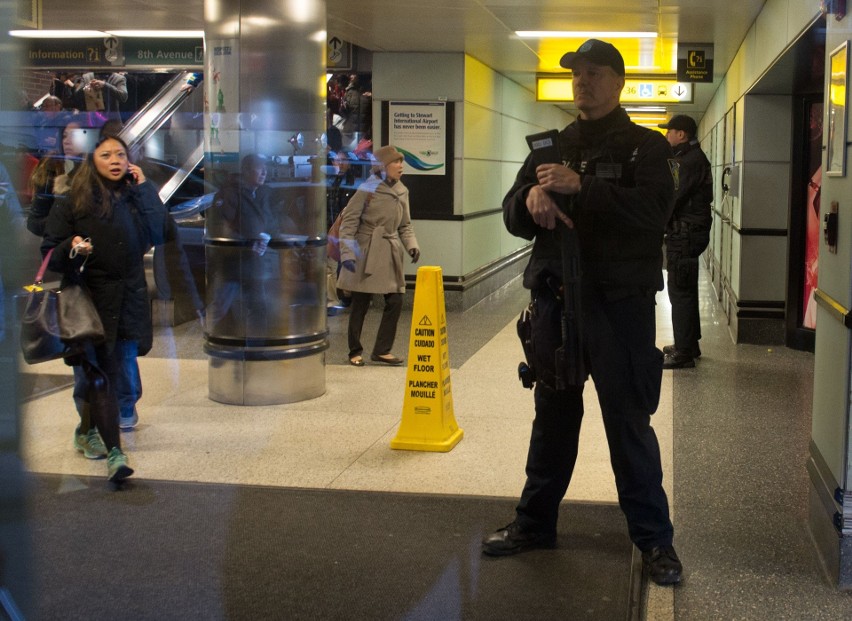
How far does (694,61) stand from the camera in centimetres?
1090

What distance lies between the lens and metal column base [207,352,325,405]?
685 centimetres

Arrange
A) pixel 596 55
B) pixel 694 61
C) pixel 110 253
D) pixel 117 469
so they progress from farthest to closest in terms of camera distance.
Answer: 1. pixel 694 61
2. pixel 110 253
3. pixel 117 469
4. pixel 596 55

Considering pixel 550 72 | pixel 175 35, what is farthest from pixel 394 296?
pixel 550 72

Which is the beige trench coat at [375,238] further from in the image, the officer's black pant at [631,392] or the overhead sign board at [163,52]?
the officer's black pant at [631,392]

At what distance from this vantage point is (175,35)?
10.9 meters

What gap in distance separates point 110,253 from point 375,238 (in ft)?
11.5

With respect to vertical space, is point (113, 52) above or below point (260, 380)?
above

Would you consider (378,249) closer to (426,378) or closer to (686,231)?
(686,231)

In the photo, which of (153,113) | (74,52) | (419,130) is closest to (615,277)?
(74,52)

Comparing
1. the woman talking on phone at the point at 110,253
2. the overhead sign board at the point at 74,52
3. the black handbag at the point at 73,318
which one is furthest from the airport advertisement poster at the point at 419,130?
the black handbag at the point at 73,318

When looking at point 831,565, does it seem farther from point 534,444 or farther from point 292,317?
point 292,317

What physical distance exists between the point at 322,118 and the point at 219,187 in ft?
2.66

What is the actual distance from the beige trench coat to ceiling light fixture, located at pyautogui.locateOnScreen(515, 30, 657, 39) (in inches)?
111

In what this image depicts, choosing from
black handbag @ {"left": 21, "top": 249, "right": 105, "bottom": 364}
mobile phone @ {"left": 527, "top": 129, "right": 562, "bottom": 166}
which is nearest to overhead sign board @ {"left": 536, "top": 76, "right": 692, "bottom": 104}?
black handbag @ {"left": 21, "top": 249, "right": 105, "bottom": 364}
